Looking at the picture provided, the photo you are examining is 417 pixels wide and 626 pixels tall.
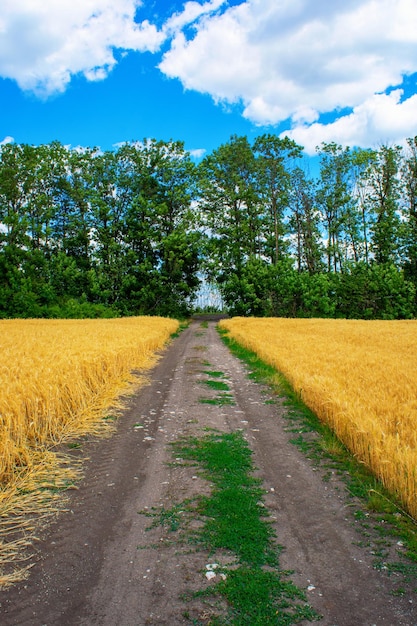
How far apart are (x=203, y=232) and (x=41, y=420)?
52.6 meters

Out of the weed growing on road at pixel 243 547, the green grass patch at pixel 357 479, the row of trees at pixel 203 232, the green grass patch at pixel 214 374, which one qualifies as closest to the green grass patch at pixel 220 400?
the green grass patch at pixel 357 479

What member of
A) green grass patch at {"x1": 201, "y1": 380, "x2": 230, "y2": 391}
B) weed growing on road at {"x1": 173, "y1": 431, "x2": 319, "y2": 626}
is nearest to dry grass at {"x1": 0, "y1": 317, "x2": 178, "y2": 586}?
weed growing on road at {"x1": 173, "y1": 431, "x2": 319, "y2": 626}

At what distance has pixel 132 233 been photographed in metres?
51.6

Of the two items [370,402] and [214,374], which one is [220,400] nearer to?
[214,374]

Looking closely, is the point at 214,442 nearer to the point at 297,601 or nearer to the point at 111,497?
the point at 111,497

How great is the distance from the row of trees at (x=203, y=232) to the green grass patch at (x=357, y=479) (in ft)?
131

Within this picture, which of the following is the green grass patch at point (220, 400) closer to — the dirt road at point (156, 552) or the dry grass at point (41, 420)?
the dry grass at point (41, 420)

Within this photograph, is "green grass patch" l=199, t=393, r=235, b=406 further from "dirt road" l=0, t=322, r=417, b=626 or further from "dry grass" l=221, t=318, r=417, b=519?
"dirt road" l=0, t=322, r=417, b=626

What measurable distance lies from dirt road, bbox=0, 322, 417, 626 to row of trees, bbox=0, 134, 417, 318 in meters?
41.0

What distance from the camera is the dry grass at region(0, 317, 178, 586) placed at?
423cm

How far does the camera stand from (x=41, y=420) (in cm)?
651

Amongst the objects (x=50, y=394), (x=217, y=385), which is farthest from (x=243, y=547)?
(x=217, y=385)

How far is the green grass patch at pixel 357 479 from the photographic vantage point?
379 centimetres

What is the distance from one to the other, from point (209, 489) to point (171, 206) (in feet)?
172
